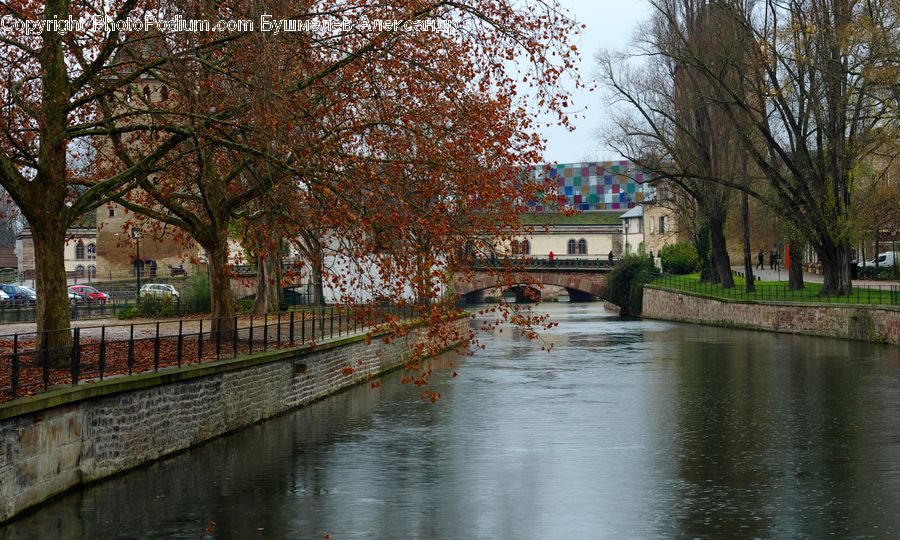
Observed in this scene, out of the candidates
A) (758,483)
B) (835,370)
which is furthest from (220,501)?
(835,370)

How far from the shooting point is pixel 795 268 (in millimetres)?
57750

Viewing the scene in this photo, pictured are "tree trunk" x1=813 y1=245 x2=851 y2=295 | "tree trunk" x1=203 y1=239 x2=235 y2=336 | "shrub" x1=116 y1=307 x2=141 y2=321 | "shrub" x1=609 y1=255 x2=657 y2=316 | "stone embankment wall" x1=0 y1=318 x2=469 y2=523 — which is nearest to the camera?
"stone embankment wall" x1=0 y1=318 x2=469 y2=523

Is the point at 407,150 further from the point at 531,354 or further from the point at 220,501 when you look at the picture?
the point at 531,354

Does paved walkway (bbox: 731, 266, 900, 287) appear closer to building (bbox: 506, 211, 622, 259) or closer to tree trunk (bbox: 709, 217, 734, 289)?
tree trunk (bbox: 709, 217, 734, 289)

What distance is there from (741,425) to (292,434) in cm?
930

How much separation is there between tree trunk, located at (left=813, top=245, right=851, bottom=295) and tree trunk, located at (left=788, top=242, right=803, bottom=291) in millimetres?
6640

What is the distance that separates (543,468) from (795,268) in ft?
136

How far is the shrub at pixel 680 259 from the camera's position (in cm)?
8431

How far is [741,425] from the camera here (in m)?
24.3

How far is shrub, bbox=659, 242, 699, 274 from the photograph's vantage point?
84.3m

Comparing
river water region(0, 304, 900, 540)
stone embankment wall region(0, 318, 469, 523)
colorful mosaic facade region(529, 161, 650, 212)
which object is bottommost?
river water region(0, 304, 900, 540)

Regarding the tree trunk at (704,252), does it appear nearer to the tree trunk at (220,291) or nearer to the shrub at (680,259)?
the shrub at (680,259)

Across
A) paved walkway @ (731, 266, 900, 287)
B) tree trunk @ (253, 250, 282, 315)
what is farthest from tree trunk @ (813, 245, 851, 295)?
tree trunk @ (253, 250, 282, 315)

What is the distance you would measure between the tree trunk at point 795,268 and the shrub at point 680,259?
2553 centimetres
